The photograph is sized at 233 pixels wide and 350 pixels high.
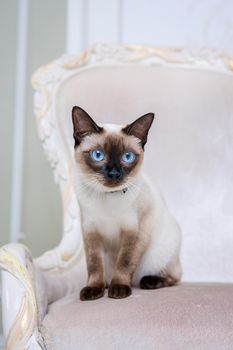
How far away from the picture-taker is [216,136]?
1.42 meters

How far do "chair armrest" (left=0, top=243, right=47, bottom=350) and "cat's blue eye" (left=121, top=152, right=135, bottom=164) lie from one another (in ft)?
1.01

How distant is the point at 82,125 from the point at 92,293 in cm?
37

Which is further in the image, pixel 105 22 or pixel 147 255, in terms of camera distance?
pixel 105 22

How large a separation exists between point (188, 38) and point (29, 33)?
0.69 meters

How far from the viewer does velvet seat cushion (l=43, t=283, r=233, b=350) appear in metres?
0.70

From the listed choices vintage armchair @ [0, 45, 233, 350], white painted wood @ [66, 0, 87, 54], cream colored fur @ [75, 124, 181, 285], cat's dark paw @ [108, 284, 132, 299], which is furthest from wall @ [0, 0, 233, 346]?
cat's dark paw @ [108, 284, 132, 299]

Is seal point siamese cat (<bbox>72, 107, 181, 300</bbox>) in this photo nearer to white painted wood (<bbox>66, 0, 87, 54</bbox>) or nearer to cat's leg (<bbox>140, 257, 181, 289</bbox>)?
cat's leg (<bbox>140, 257, 181, 289</bbox>)

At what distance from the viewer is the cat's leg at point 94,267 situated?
905 millimetres

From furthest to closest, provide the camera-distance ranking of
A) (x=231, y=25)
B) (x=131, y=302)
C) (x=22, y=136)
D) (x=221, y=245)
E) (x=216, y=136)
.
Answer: (x=231, y=25) < (x=22, y=136) < (x=216, y=136) < (x=221, y=245) < (x=131, y=302)

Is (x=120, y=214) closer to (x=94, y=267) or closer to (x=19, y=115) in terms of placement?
(x=94, y=267)

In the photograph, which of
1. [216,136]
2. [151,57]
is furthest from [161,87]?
[216,136]

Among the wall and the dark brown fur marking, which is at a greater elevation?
the wall

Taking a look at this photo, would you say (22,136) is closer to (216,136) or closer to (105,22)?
(105,22)

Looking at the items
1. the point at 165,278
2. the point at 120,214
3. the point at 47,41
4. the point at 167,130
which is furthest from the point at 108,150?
the point at 47,41
